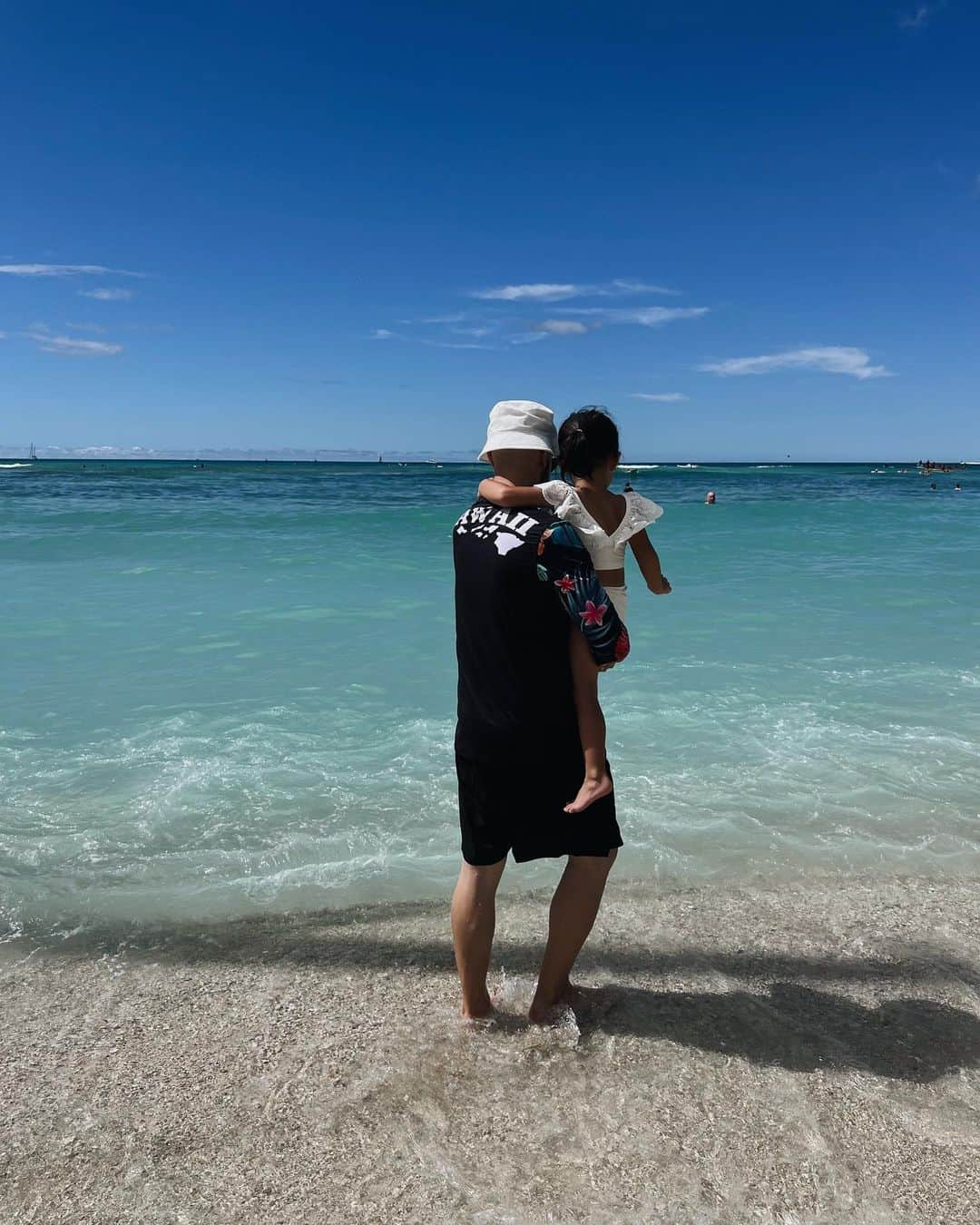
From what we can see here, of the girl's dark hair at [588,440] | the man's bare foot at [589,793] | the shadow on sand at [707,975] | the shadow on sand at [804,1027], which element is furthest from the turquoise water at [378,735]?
the girl's dark hair at [588,440]

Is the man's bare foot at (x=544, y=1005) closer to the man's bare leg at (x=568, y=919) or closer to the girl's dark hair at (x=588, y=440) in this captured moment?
the man's bare leg at (x=568, y=919)

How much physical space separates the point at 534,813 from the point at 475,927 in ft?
1.54

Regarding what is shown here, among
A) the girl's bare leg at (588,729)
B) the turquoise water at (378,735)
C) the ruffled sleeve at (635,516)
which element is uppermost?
the ruffled sleeve at (635,516)

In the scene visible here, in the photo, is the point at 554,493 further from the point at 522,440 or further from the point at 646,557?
the point at 646,557

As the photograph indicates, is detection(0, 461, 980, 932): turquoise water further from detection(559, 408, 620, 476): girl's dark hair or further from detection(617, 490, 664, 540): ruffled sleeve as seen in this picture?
detection(559, 408, 620, 476): girl's dark hair

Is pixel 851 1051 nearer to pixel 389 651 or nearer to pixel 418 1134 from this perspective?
pixel 418 1134

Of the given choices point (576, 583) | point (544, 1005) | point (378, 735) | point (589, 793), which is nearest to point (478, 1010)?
point (544, 1005)

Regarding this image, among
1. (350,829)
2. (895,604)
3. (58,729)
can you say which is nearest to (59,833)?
(350,829)

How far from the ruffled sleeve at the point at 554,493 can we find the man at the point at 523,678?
0.17 ft

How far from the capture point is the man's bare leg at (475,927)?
8.81 ft

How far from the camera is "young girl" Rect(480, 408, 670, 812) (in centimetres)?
247

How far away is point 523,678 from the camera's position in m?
2.52

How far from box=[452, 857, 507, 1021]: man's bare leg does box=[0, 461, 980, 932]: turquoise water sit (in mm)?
1164

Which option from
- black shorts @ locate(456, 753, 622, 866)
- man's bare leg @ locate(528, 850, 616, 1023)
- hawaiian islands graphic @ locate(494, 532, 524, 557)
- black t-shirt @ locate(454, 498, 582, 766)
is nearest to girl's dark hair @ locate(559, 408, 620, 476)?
black t-shirt @ locate(454, 498, 582, 766)
